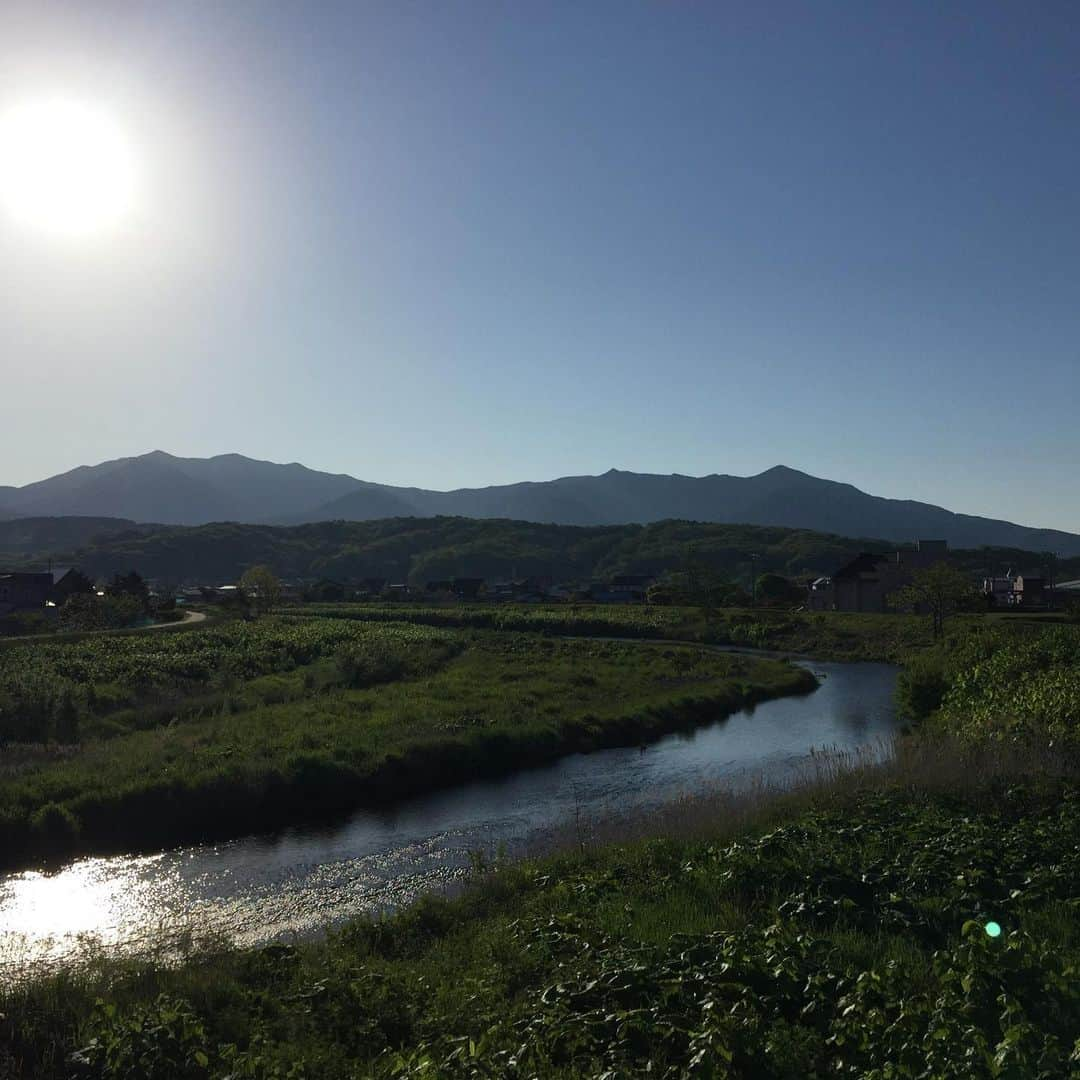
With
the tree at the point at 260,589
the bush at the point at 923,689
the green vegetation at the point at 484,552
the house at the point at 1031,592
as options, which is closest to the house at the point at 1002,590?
the house at the point at 1031,592

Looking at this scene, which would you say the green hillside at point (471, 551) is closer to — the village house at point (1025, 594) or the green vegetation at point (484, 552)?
the green vegetation at point (484, 552)

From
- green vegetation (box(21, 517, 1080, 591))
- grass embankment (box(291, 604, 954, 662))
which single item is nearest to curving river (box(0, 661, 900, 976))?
grass embankment (box(291, 604, 954, 662))

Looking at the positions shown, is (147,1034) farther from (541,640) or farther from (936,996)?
(541,640)

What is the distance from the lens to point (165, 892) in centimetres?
1514

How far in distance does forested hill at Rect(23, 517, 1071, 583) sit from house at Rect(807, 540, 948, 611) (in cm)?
5967

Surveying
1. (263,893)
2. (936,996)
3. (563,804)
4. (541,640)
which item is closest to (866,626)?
(541,640)

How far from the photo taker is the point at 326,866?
53.1 ft

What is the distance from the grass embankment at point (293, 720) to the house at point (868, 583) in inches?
1138

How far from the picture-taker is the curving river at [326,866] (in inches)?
523

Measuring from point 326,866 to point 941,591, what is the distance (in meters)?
46.8

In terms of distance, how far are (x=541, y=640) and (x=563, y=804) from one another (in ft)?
116

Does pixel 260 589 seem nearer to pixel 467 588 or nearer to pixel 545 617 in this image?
pixel 545 617

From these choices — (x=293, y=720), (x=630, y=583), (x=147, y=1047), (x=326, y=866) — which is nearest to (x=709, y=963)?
(x=147, y=1047)

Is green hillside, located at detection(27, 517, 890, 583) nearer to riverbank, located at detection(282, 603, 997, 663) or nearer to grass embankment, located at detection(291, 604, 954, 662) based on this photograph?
riverbank, located at detection(282, 603, 997, 663)
